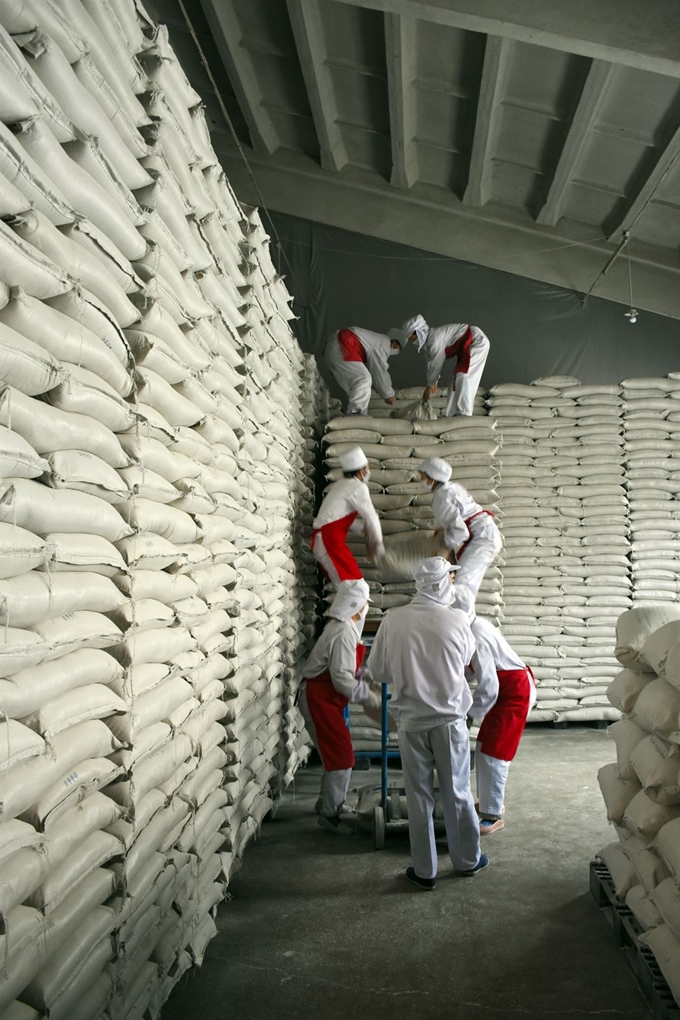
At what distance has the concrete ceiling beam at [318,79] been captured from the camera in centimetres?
583

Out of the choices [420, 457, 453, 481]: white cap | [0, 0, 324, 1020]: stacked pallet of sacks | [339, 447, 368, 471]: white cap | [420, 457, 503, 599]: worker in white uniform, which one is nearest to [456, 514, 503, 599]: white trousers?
[420, 457, 503, 599]: worker in white uniform

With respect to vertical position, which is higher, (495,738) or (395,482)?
(395,482)

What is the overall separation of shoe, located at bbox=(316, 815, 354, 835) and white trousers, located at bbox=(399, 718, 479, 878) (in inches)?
29.8

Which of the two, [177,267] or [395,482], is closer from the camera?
[177,267]

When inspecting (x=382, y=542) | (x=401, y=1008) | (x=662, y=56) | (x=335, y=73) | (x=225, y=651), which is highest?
(x=335, y=73)

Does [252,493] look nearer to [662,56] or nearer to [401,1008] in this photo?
[401,1008]

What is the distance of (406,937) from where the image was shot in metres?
3.12

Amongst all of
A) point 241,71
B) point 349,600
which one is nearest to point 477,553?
point 349,600

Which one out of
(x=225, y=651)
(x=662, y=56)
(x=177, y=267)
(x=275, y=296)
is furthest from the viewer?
(x=275, y=296)

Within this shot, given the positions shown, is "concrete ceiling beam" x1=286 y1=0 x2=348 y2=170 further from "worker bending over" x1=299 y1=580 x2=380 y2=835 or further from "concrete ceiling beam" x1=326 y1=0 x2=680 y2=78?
"worker bending over" x1=299 y1=580 x2=380 y2=835

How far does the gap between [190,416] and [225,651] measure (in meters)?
1.03

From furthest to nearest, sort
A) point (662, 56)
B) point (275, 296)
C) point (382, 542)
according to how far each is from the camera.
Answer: point (382, 542) < point (275, 296) < point (662, 56)

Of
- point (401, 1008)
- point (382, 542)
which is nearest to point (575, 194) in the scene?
point (382, 542)

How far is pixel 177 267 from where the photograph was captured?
259 cm
